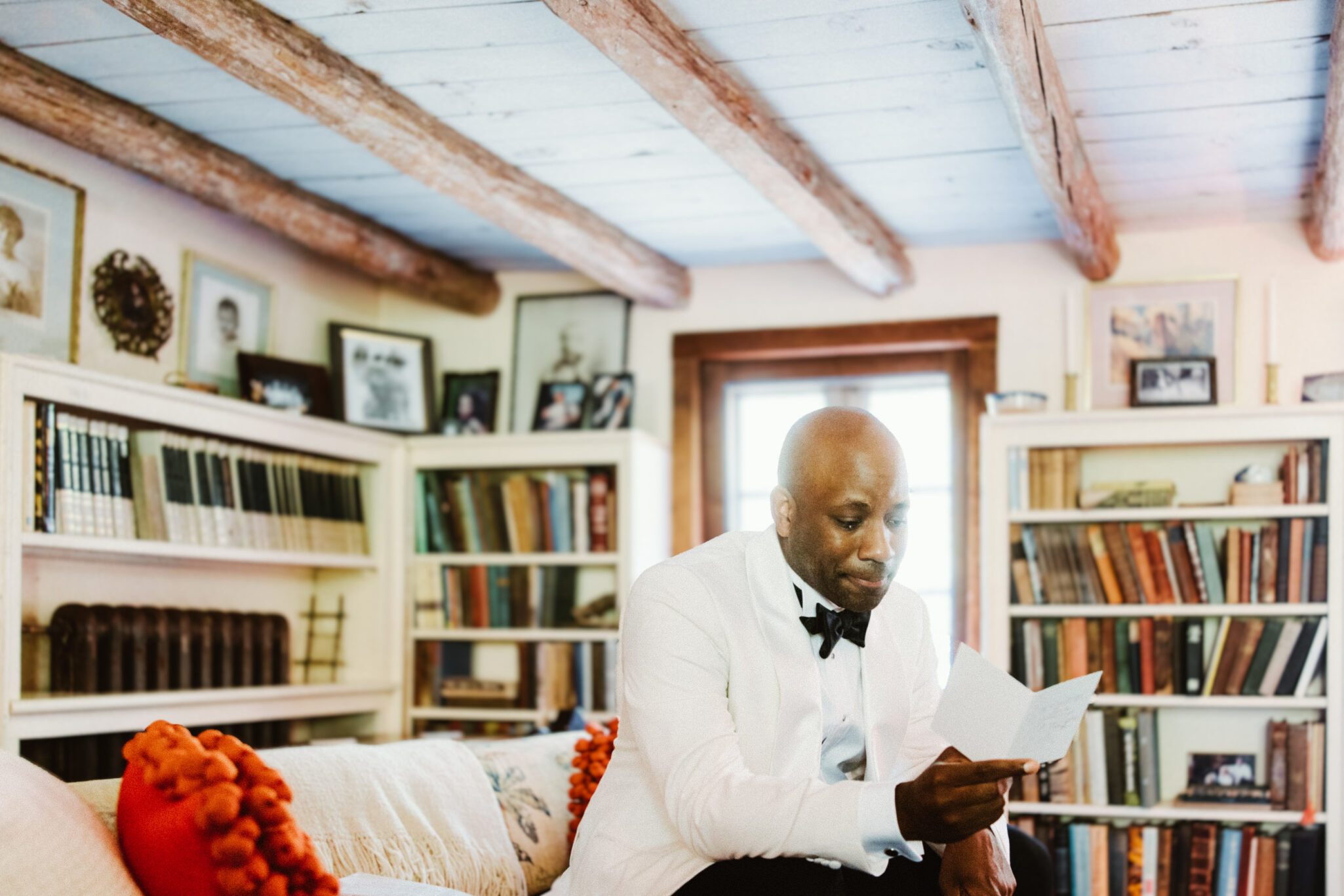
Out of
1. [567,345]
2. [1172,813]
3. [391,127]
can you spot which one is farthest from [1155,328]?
[391,127]

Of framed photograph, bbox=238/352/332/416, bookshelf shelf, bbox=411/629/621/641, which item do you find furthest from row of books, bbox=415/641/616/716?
framed photograph, bbox=238/352/332/416

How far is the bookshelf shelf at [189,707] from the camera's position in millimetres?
2883

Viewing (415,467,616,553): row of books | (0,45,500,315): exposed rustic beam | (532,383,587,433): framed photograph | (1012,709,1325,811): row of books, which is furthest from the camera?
(532,383,587,433): framed photograph

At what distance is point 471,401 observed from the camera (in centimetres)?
451

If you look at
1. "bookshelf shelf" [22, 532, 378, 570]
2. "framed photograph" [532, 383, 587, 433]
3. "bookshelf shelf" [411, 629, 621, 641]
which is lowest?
"bookshelf shelf" [411, 629, 621, 641]

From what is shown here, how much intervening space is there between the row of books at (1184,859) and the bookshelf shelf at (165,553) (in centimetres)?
208

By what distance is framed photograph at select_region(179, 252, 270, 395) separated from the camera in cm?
374

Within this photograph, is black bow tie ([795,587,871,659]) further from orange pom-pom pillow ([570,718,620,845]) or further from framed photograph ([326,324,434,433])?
framed photograph ([326,324,434,433])

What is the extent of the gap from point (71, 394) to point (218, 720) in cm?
95

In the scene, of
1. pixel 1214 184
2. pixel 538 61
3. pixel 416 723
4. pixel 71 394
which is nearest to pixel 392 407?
pixel 416 723

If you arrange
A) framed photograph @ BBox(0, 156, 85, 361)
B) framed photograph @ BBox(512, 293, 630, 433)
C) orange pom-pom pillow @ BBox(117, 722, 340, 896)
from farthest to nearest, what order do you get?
framed photograph @ BBox(512, 293, 630, 433), framed photograph @ BBox(0, 156, 85, 361), orange pom-pom pillow @ BBox(117, 722, 340, 896)

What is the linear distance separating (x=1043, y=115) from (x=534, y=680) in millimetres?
2289

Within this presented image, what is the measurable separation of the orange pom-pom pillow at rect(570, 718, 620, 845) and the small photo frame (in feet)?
6.33

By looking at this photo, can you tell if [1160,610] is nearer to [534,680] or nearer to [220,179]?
[534,680]
